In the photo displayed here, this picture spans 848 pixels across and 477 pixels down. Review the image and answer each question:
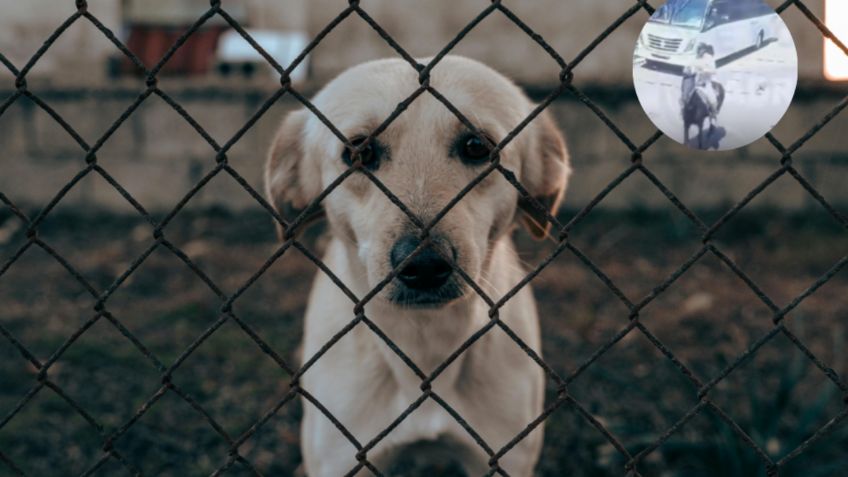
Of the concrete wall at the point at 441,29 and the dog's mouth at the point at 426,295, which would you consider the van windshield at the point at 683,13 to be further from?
the concrete wall at the point at 441,29

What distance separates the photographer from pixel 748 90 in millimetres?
1309

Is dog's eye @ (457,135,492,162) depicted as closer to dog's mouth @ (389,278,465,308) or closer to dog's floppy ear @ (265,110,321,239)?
dog's mouth @ (389,278,465,308)

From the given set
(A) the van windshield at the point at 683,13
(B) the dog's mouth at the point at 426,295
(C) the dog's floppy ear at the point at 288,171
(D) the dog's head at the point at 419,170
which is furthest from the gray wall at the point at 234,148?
(A) the van windshield at the point at 683,13

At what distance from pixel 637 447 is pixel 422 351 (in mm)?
981

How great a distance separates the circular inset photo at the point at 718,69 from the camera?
4.28 feet

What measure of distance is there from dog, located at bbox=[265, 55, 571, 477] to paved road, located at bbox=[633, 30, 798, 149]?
0.78 meters

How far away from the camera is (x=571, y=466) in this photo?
3207 mm

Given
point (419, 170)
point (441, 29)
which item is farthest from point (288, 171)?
point (441, 29)

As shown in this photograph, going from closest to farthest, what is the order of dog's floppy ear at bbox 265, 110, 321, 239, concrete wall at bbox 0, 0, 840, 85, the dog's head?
the dog's head, dog's floppy ear at bbox 265, 110, 321, 239, concrete wall at bbox 0, 0, 840, 85

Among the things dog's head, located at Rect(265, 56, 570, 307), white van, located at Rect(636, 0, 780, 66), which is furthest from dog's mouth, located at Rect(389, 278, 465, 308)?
white van, located at Rect(636, 0, 780, 66)

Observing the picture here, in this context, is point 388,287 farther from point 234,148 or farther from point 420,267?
point 234,148

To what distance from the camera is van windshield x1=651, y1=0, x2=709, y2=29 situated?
1.32m

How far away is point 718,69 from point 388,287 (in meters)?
0.97

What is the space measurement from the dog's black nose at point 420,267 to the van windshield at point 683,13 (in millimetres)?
725
